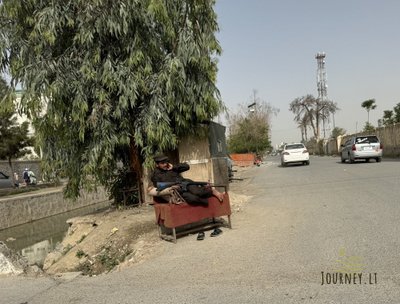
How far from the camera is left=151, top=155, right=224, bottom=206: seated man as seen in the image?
7566 millimetres

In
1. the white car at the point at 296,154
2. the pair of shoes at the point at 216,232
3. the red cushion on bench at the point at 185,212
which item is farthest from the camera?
the white car at the point at 296,154

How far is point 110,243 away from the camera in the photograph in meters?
8.70

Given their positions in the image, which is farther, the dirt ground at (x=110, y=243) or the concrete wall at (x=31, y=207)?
the concrete wall at (x=31, y=207)

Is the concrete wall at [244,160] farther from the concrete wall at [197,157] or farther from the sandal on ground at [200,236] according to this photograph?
the sandal on ground at [200,236]

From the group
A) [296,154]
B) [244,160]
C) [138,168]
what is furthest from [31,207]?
[244,160]

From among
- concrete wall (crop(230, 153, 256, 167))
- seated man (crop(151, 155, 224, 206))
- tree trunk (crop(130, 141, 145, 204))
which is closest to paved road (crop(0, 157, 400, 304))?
seated man (crop(151, 155, 224, 206))

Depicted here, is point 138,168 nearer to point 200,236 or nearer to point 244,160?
point 200,236

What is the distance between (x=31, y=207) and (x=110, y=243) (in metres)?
15.9

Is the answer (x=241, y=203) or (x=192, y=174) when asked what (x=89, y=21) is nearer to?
(x=192, y=174)

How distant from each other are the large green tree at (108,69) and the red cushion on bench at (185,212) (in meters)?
2.46

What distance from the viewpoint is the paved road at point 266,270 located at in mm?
4734

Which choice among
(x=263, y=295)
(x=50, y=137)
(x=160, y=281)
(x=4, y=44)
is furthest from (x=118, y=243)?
(x=4, y=44)

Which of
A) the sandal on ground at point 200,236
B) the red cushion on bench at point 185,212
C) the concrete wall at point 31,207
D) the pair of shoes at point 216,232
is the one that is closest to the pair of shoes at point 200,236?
the sandal on ground at point 200,236

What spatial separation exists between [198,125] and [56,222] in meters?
13.7
